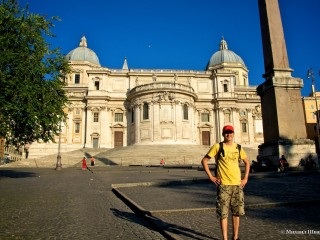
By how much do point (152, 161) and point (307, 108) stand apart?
135 ft

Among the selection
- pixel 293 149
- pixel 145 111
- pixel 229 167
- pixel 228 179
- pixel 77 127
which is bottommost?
pixel 228 179

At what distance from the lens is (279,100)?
15547 millimetres

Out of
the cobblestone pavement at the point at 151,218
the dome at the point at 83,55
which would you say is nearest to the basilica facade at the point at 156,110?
the dome at the point at 83,55

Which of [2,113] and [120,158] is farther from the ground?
[2,113]

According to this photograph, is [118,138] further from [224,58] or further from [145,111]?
[224,58]

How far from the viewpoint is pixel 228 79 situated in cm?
5384

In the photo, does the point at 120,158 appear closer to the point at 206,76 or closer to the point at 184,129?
the point at 184,129

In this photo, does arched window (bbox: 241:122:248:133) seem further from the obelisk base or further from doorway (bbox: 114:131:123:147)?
the obelisk base

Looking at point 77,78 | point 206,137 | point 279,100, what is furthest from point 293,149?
point 77,78

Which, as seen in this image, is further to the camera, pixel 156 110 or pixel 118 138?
pixel 118 138

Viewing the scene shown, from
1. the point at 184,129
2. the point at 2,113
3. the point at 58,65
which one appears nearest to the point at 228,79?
the point at 184,129

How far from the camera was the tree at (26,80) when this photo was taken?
1434cm

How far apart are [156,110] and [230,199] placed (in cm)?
4070

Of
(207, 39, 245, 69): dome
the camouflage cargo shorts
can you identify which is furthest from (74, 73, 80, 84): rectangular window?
the camouflage cargo shorts
